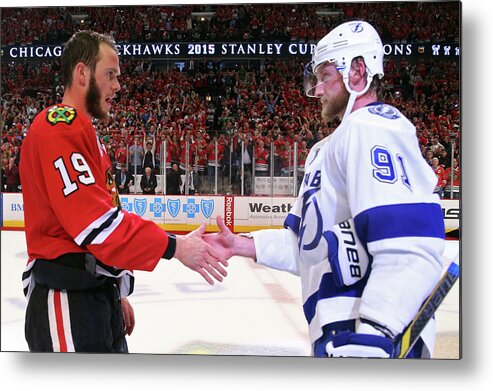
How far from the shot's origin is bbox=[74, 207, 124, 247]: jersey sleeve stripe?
2.01 meters

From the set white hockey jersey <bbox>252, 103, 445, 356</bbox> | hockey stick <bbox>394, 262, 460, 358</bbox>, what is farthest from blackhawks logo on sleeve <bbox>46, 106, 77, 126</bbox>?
hockey stick <bbox>394, 262, 460, 358</bbox>

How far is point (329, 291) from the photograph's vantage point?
7.43ft

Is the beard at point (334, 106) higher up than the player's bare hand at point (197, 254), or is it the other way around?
the beard at point (334, 106)

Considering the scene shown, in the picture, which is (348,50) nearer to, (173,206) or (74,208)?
(173,206)

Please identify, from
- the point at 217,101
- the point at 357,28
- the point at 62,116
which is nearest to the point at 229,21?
the point at 217,101

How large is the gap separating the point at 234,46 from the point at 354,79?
615 mm

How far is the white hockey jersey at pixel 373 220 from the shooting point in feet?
6.57

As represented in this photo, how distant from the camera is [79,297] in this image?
6.86 ft

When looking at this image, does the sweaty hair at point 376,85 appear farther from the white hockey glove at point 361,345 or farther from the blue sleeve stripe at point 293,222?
the white hockey glove at point 361,345

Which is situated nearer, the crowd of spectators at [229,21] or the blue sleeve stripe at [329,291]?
the blue sleeve stripe at [329,291]

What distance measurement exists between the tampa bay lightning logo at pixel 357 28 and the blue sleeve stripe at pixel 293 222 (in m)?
0.73

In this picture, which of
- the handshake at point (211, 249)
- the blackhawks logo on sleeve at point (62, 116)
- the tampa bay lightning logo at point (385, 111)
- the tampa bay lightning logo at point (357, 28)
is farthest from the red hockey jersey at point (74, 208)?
the tampa bay lightning logo at point (357, 28)

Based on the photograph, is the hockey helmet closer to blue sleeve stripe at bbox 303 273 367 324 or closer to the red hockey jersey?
blue sleeve stripe at bbox 303 273 367 324

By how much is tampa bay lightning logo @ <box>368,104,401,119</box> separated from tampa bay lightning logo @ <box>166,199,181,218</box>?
0.95 meters
